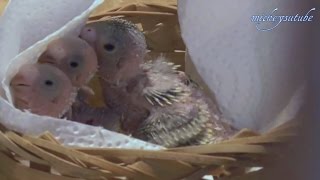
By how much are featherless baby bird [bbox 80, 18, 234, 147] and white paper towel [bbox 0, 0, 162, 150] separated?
0.03 metres

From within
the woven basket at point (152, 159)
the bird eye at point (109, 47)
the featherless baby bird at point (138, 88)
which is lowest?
the woven basket at point (152, 159)

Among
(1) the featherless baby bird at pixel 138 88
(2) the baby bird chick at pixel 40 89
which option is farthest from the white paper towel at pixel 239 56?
(2) the baby bird chick at pixel 40 89

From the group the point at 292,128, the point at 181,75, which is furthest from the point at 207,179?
the point at 181,75

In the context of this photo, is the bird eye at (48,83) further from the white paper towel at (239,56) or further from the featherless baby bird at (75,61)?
the white paper towel at (239,56)

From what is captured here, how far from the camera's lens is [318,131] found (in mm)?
237

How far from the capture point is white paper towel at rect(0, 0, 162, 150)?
436 millimetres

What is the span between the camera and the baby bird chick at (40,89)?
47 centimetres

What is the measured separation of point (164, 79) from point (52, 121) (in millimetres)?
125

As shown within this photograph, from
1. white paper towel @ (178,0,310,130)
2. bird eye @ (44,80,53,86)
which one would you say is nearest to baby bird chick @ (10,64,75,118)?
bird eye @ (44,80,53,86)

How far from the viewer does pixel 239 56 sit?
50cm

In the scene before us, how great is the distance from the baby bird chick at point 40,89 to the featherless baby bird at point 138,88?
0.16ft

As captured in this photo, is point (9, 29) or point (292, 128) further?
point (9, 29)

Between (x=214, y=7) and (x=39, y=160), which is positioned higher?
(x=214, y=7)

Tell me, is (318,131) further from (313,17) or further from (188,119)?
(188,119)
